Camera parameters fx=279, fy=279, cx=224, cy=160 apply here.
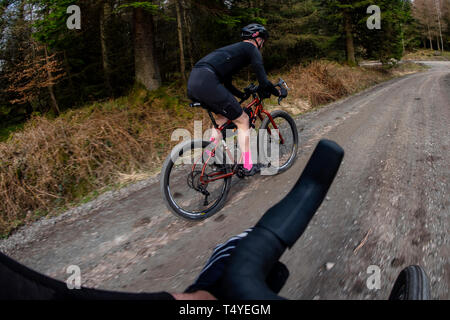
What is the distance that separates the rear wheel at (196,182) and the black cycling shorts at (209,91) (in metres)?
0.51

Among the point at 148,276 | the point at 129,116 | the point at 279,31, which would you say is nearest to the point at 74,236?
the point at 148,276

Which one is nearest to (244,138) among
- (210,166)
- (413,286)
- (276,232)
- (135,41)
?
(210,166)

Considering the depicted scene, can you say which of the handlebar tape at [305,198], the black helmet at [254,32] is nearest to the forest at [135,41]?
the black helmet at [254,32]

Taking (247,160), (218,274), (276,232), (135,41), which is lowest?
(247,160)

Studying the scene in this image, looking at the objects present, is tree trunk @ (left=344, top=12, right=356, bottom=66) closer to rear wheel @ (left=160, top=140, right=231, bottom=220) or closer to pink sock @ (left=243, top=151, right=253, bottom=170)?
pink sock @ (left=243, top=151, right=253, bottom=170)

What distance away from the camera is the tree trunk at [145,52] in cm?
905

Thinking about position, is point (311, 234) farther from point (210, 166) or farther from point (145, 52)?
point (145, 52)

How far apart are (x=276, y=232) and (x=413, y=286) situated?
2.53ft

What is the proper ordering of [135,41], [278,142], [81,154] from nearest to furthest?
1. [278,142]
2. [81,154]
3. [135,41]

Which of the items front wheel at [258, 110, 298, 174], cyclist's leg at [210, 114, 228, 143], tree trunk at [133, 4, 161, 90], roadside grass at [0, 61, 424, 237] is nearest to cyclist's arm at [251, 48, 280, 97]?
front wheel at [258, 110, 298, 174]

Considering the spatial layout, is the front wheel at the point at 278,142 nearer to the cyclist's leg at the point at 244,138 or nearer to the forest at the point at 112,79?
the cyclist's leg at the point at 244,138

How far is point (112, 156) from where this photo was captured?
19.3 ft

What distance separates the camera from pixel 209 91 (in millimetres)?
3408
